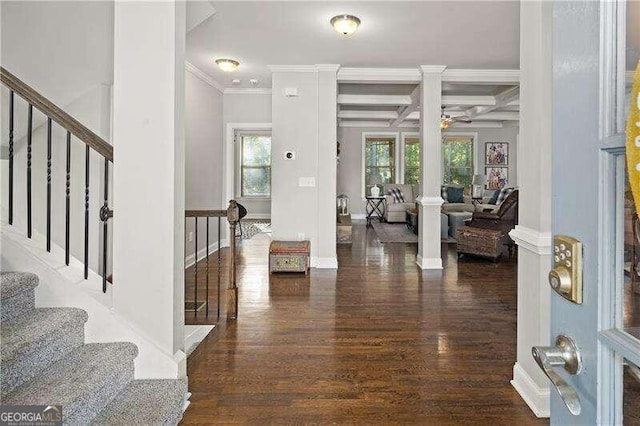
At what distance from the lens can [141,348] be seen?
6.04 ft

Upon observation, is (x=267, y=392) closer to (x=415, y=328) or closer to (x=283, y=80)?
(x=415, y=328)

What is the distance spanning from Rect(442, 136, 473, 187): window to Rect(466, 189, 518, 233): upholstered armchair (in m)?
5.55

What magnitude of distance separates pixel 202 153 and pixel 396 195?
215 inches

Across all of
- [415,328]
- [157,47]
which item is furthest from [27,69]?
[415,328]

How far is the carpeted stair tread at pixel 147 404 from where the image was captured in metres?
1.56

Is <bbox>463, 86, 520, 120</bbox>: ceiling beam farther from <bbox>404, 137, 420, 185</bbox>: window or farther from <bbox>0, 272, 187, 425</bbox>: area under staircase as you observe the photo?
<bbox>0, 272, 187, 425</bbox>: area under staircase

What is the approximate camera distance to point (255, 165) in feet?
32.4

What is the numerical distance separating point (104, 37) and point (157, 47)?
129 centimetres

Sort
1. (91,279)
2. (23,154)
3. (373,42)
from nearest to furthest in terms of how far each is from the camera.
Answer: (91,279) → (23,154) → (373,42)

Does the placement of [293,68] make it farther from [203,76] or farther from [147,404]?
[147,404]

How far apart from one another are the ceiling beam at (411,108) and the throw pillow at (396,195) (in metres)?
1.78

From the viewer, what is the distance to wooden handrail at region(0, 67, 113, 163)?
1673mm

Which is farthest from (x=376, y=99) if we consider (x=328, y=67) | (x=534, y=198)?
(x=534, y=198)

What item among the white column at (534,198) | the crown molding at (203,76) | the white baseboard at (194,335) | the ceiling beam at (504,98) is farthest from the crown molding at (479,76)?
the white baseboard at (194,335)
